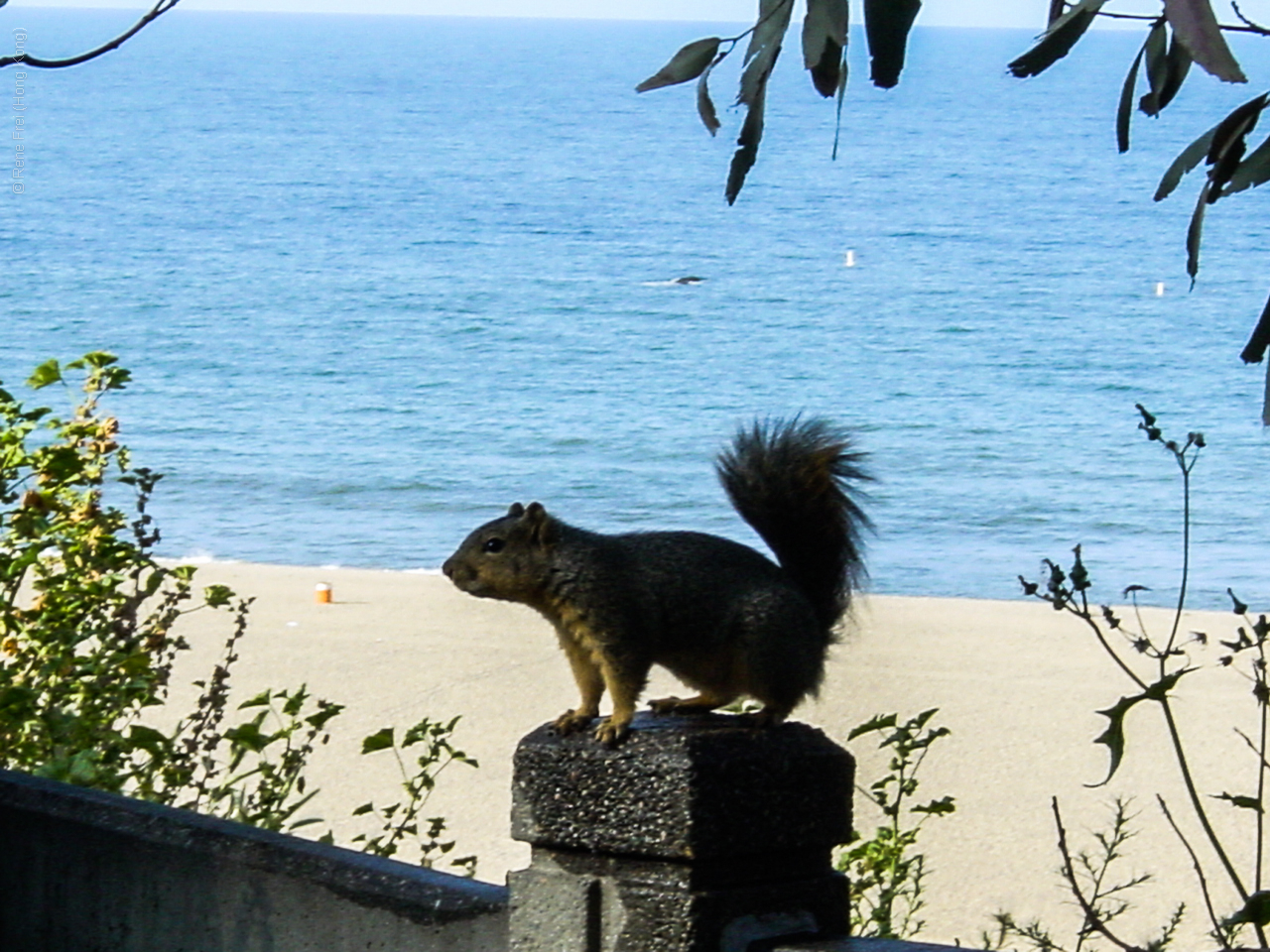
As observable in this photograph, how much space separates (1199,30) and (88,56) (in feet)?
4.61

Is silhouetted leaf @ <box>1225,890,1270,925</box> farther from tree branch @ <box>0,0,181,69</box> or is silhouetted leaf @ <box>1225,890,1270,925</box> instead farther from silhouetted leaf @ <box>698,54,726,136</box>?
tree branch @ <box>0,0,181,69</box>

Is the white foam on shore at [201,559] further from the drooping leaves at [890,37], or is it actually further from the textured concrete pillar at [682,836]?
the drooping leaves at [890,37]

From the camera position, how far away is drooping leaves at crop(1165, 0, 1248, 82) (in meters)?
1.36

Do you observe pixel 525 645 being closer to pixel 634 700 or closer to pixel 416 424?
pixel 634 700

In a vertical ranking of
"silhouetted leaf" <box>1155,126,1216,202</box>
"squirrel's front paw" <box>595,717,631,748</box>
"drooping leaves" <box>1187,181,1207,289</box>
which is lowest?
"squirrel's front paw" <box>595,717,631,748</box>

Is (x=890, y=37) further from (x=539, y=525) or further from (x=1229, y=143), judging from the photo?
(x=539, y=525)

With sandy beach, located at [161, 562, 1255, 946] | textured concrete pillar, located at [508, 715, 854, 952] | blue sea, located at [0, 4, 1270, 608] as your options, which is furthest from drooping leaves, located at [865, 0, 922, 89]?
sandy beach, located at [161, 562, 1255, 946]

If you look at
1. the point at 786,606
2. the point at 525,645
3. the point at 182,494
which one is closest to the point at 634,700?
the point at 786,606

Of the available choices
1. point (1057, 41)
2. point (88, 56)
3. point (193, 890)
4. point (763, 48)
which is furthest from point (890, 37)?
point (193, 890)

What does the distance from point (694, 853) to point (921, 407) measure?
2282 centimetres

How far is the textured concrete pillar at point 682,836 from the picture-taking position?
1.76 meters

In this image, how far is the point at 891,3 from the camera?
5.22ft

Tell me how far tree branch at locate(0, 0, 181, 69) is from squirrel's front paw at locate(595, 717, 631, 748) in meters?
0.96

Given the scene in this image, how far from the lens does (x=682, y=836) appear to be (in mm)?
1752
